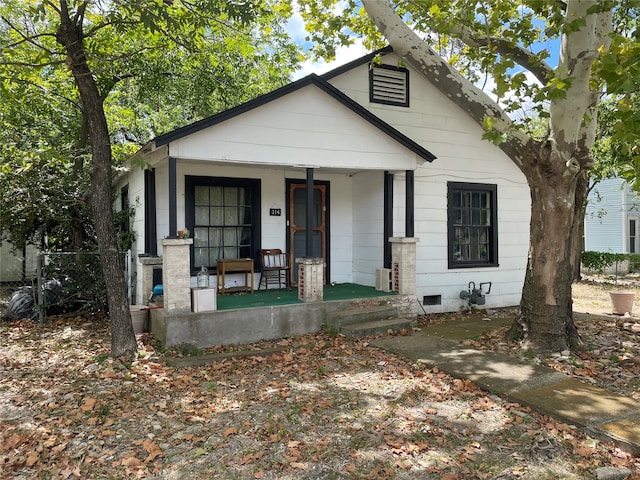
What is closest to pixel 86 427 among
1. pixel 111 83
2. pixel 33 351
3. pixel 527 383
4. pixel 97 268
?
pixel 33 351

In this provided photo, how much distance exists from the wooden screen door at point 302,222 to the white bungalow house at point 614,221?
15.8 meters

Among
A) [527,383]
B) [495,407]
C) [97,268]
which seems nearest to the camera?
[495,407]

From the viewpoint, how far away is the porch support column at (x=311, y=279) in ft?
23.4

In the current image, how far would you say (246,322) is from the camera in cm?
658

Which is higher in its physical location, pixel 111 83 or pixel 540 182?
pixel 111 83

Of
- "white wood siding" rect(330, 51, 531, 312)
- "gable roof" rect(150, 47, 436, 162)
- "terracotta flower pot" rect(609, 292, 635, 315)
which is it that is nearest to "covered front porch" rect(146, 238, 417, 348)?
"white wood siding" rect(330, 51, 531, 312)

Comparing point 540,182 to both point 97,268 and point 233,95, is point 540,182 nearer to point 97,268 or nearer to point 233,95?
point 97,268

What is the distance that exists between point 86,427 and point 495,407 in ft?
12.3

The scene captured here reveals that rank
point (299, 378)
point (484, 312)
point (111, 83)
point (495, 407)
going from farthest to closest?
1. point (111, 83)
2. point (484, 312)
3. point (299, 378)
4. point (495, 407)

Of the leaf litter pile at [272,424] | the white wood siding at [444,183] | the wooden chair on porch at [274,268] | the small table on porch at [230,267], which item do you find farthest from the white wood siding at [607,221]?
the leaf litter pile at [272,424]

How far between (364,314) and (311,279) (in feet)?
3.57

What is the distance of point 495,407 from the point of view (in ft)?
14.1

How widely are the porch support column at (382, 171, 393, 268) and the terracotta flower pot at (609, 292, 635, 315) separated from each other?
185 inches

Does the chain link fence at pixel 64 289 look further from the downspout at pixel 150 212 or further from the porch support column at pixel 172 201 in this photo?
the porch support column at pixel 172 201
